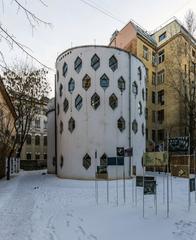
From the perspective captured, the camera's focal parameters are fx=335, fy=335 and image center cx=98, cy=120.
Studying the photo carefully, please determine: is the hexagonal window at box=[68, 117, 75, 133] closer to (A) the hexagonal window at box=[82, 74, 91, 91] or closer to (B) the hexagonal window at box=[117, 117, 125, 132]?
(A) the hexagonal window at box=[82, 74, 91, 91]

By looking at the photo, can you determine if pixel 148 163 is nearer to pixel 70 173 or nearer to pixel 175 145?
pixel 175 145

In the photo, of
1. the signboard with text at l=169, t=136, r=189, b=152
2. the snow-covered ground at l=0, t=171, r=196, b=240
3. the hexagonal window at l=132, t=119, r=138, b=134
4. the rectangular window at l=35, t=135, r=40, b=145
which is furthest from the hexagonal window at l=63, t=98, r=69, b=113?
the rectangular window at l=35, t=135, r=40, b=145

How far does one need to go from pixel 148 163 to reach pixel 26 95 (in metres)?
23.4

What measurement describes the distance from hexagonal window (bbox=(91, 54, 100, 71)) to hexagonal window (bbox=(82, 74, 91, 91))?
86 cm

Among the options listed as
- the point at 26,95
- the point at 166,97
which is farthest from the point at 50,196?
the point at 166,97

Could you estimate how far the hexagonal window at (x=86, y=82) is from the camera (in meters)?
24.9

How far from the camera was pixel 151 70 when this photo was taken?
4606 centimetres

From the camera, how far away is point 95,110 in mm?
24734

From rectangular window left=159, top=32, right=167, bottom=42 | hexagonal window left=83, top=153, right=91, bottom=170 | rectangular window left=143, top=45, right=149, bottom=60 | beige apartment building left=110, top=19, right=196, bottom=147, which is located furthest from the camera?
rectangular window left=159, top=32, right=167, bottom=42

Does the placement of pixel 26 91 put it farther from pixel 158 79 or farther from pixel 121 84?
pixel 158 79

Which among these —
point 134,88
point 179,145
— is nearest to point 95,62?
point 134,88

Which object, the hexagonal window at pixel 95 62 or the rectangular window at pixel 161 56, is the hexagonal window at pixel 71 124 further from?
the rectangular window at pixel 161 56

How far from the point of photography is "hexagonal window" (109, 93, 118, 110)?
2502 cm

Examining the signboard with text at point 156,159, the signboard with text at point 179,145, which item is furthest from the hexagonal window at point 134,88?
the signboard with text at point 156,159
